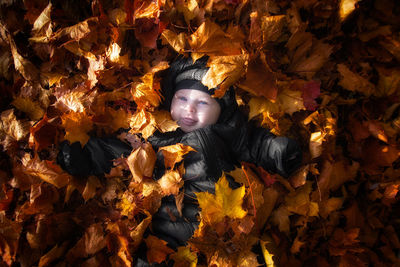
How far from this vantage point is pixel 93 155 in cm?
166

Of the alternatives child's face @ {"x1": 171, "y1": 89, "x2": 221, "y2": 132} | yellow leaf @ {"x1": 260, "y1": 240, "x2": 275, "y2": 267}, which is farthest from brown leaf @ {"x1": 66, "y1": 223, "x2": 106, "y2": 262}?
yellow leaf @ {"x1": 260, "y1": 240, "x2": 275, "y2": 267}

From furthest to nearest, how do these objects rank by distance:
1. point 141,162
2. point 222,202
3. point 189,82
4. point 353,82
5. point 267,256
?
1. point 353,82
2. point 189,82
3. point 141,162
4. point 267,256
5. point 222,202

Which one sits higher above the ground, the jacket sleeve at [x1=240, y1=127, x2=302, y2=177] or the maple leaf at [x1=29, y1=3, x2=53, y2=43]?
the maple leaf at [x1=29, y1=3, x2=53, y2=43]

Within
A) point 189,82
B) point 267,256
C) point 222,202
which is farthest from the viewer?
point 189,82

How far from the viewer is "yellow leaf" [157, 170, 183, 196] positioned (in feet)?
5.09

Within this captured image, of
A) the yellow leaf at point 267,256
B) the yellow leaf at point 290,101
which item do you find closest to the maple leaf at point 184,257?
the yellow leaf at point 267,256

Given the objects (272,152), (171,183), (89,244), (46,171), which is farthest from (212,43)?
(89,244)

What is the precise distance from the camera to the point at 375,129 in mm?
1800

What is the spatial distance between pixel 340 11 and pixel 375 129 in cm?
79

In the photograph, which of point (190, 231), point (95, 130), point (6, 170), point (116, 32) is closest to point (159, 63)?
point (116, 32)

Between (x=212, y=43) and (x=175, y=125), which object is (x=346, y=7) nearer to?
(x=212, y=43)

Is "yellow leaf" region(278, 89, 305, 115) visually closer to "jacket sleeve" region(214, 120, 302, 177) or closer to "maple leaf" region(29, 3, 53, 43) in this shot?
"jacket sleeve" region(214, 120, 302, 177)

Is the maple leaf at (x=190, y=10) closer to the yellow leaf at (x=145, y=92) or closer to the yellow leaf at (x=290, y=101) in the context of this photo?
the yellow leaf at (x=145, y=92)

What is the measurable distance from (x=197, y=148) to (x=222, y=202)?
37cm
